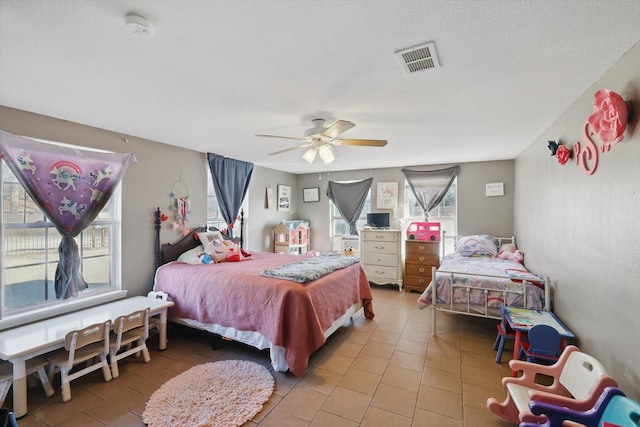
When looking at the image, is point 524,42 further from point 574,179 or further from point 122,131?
point 122,131

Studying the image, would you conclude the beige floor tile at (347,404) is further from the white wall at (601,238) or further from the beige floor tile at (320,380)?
the white wall at (601,238)

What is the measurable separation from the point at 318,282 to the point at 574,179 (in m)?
2.40

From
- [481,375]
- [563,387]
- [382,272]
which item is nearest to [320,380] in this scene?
[481,375]

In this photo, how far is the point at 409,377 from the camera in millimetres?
2441

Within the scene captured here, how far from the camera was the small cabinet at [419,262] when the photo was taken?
498cm

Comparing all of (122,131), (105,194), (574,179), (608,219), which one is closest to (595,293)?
(608,219)

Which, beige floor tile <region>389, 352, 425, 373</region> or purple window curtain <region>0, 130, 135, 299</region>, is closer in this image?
purple window curtain <region>0, 130, 135, 299</region>

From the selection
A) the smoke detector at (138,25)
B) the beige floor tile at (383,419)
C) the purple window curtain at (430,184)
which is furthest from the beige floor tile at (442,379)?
the purple window curtain at (430,184)

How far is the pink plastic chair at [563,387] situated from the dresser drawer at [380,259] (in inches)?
128

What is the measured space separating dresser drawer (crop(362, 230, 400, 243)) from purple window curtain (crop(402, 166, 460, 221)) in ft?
2.52

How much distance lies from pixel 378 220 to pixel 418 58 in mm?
4058

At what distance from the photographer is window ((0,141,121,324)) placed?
247 cm

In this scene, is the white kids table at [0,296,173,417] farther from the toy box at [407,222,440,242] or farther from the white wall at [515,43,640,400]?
the toy box at [407,222,440,242]

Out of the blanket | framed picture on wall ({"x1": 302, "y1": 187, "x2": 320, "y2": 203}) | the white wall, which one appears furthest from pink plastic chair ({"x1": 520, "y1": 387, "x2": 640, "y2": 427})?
framed picture on wall ({"x1": 302, "y1": 187, "x2": 320, "y2": 203})
